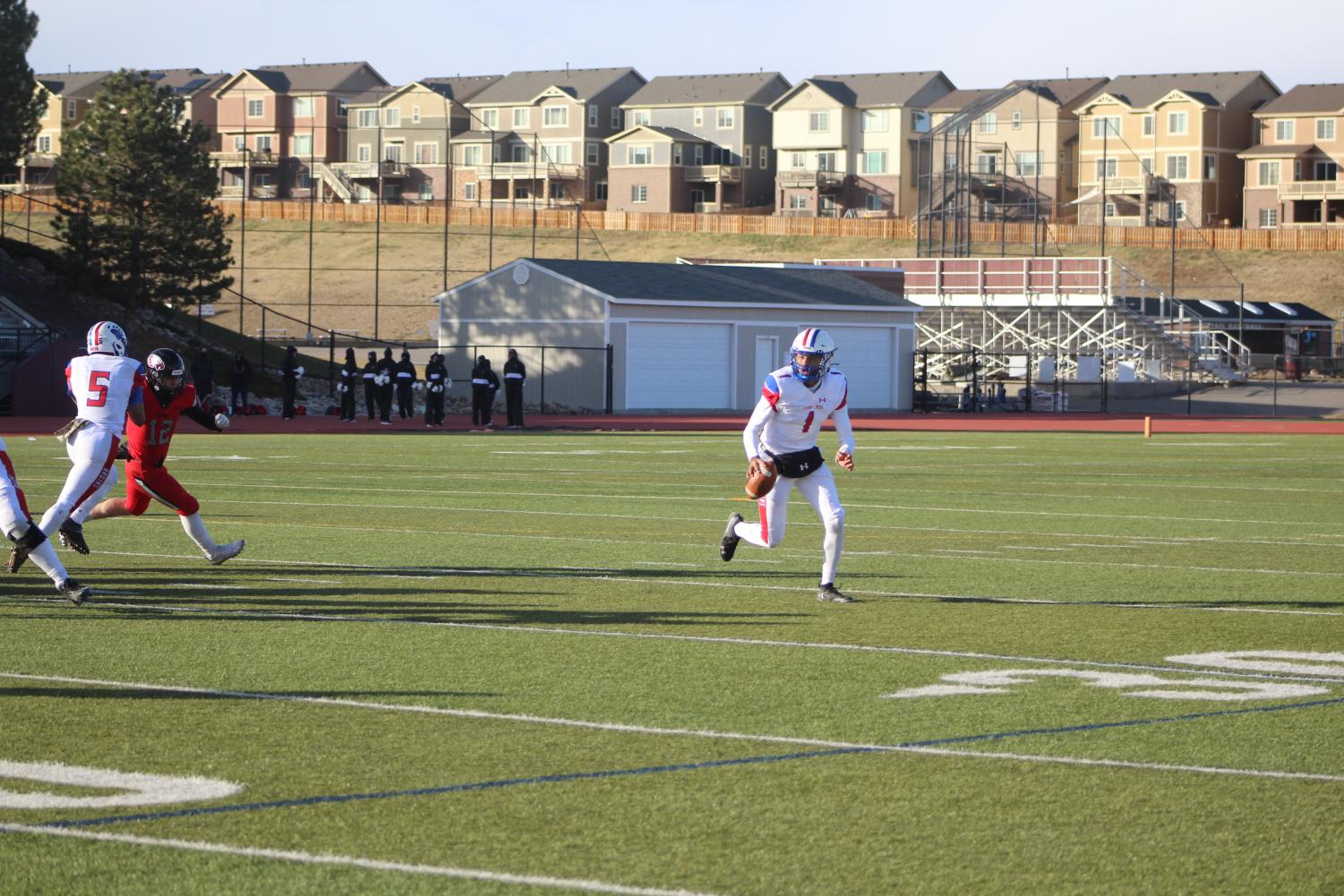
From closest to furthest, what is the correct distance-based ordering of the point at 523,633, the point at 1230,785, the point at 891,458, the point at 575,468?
the point at 1230,785 → the point at 523,633 → the point at 575,468 → the point at 891,458

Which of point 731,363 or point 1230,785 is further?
point 731,363

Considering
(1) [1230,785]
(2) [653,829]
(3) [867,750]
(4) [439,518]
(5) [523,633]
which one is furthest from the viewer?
(4) [439,518]

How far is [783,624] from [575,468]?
1696 centimetres

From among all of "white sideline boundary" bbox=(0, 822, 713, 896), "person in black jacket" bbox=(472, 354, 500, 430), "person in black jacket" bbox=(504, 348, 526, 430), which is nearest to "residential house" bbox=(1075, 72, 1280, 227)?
"person in black jacket" bbox=(504, 348, 526, 430)

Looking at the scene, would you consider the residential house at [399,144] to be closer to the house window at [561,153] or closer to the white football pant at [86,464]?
the house window at [561,153]

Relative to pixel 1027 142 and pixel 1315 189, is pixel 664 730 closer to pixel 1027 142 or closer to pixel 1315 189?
pixel 1315 189

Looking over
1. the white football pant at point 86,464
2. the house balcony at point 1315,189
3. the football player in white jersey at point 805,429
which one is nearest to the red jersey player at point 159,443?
the white football pant at point 86,464

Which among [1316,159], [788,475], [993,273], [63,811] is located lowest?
[63,811]

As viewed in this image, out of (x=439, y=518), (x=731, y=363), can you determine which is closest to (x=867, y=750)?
(x=439, y=518)

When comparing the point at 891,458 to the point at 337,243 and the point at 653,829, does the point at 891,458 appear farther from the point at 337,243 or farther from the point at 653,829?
the point at 337,243

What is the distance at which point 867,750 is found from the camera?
7949mm

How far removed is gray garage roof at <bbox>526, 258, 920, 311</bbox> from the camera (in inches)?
2179

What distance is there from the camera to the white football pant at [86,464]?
13.2m

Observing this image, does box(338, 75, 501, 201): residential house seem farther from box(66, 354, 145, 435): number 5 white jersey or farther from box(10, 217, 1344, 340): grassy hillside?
box(66, 354, 145, 435): number 5 white jersey
